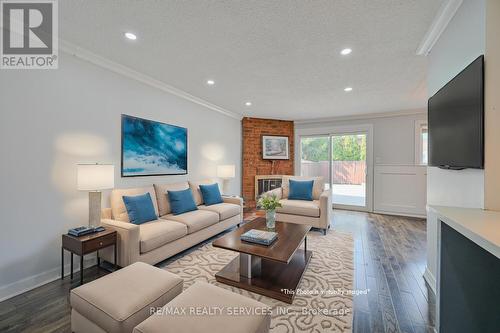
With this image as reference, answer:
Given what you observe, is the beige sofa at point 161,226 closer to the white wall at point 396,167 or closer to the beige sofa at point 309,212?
the beige sofa at point 309,212

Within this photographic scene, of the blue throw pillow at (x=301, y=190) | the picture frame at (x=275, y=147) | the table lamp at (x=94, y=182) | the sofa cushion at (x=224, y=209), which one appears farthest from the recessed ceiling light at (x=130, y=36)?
the picture frame at (x=275, y=147)

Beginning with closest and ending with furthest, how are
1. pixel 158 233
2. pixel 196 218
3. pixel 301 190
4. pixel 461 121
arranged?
pixel 461 121, pixel 158 233, pixel 196 218, pixel 301 190

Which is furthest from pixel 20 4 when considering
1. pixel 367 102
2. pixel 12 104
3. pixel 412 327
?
pixel 367 102

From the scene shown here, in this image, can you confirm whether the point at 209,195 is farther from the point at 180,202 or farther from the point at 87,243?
the point at 87,243

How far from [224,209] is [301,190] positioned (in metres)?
1.56

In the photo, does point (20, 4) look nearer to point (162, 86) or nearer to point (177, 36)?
point (177, 36)

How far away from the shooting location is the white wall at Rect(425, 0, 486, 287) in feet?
4.54

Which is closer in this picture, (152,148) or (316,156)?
(152,148)

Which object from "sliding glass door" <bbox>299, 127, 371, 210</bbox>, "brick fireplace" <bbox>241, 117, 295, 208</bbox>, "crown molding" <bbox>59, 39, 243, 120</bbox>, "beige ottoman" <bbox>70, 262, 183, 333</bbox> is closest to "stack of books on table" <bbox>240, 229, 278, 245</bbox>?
"beige ottoman" <bbox>70, 262, 183, 333</bbox>

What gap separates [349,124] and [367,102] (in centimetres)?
120

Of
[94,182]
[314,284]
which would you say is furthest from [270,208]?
[94,182]

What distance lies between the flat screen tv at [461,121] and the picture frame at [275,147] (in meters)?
3.99

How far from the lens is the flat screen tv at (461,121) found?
51.2 inches

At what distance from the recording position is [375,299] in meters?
1.89
